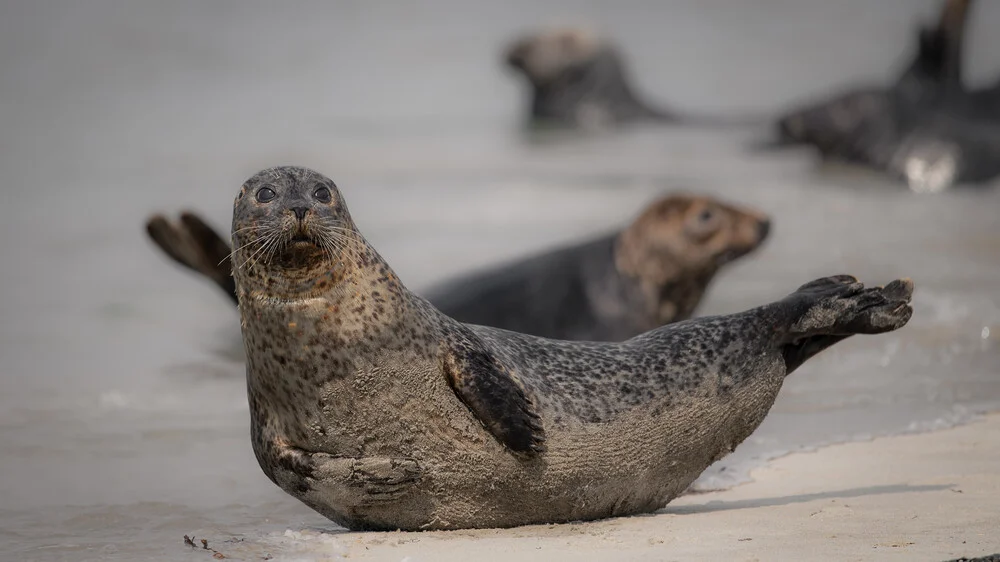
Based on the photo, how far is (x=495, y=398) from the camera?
519cm

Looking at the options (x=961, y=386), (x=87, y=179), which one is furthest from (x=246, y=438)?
(x=87, y=179)

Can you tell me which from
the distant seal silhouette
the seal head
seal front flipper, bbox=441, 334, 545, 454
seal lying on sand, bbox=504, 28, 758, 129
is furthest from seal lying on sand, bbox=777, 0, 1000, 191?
the seal head

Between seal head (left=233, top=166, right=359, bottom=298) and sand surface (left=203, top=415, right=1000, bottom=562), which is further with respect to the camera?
seal head (left=233, top=166, right=359, bottom=298)

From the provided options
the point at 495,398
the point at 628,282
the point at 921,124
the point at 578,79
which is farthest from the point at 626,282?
the point at 578,79

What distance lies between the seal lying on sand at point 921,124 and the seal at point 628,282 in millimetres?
7535

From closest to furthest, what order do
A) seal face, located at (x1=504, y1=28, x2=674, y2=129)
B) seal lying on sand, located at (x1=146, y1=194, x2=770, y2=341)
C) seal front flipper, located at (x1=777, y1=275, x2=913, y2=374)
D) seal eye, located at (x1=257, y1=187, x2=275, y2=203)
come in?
seal eye, located at (x1=257, y1=187, x2=275, y2=203), seal front flipper, located at (x1=777, y1=275, x2=913, y2=374), seal lying on sand, located at (x1=146, y1=194, x2=770, y2=341), seal face, located at (x1=504, y1=28, x2=674, y2=129)

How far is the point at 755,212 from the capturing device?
929 centimetres

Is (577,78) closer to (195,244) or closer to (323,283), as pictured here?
(195,244)

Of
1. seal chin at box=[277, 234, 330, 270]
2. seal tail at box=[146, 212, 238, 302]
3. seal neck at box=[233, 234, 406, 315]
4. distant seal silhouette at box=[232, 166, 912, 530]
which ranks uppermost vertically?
seal tail at box=[146, 212, 238, 302]

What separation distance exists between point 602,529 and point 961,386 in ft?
12.0

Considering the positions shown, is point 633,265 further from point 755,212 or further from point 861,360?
point 861,360

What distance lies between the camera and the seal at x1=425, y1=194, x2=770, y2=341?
30.5 feet

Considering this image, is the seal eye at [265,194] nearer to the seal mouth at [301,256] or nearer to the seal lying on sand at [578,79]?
the seal mouth at [301,256]

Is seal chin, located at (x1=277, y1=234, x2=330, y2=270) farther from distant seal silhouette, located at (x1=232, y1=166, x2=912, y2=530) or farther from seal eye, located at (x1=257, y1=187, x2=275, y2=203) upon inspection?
seal eye, located at (x1=257, y1=187, x2=275, y2=203)
